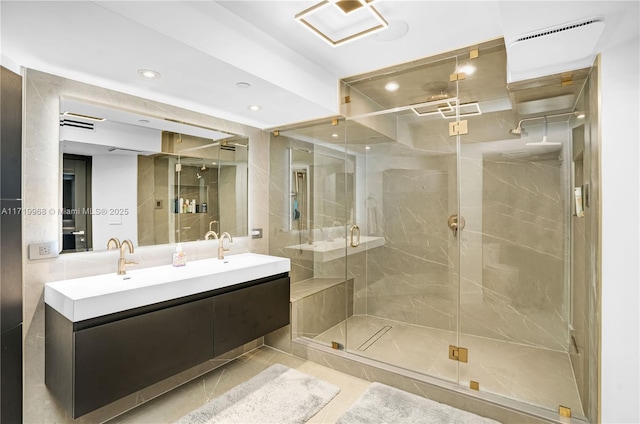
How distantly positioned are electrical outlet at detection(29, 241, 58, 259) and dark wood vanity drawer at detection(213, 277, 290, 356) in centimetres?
100

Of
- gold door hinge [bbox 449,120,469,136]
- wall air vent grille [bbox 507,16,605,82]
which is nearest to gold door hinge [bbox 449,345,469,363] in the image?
gold door hinge [bbox 449,120,469,136]

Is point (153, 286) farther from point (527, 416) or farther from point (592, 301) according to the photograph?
point (592, 301)

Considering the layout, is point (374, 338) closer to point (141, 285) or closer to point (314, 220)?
point (314, 220)

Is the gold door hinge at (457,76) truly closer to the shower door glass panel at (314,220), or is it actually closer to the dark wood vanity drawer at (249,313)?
the shower door glass panel at (314,220)

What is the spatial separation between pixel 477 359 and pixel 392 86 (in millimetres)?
2213

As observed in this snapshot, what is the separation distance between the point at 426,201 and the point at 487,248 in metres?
0.57

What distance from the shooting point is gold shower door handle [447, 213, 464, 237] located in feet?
8.30

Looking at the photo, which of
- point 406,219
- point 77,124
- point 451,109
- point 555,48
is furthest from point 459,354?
point 77,124

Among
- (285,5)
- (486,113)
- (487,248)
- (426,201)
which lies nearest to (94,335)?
(285,5)

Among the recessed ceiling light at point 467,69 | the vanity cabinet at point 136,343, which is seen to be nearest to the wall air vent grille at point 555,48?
the recessed ceiling light at point 467,69

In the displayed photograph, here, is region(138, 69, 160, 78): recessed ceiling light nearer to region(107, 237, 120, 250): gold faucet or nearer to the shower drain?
region(107, 237, 120, 250): gold faucet

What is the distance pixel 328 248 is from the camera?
128 inches

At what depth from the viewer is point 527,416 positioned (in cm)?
201

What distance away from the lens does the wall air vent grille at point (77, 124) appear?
2.05m
